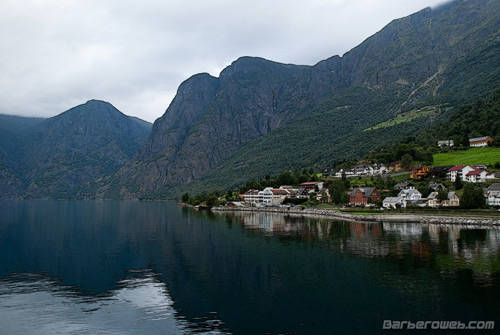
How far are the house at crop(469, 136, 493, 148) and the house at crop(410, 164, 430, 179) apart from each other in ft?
77.6

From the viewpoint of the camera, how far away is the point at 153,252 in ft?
158

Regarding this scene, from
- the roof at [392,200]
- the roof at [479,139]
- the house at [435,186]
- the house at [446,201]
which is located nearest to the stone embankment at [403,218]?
the house at [446,201]

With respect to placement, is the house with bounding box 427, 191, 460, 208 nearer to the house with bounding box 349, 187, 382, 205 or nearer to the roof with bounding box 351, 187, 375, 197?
the house with bounding box 349, 187, 382, 205

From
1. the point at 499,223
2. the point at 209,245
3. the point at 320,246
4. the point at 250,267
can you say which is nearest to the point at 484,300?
the point at 250,267

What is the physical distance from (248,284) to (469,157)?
341ft

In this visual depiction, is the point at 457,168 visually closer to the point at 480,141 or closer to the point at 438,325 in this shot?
the point at 480,141

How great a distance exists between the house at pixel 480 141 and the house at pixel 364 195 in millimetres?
A: 45189

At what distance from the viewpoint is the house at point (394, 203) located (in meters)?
91.5

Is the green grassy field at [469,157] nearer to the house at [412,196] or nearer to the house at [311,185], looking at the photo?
the house at [412,196]

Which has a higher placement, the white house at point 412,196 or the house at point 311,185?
the house at point 311,185

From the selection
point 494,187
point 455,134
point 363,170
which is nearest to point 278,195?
point 363,170

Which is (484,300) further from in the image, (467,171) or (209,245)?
(467,171)

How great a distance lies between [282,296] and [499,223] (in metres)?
57.1

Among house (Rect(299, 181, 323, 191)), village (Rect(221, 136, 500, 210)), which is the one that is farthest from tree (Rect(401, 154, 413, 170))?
house (Rect(299, 181, 323, 191))
